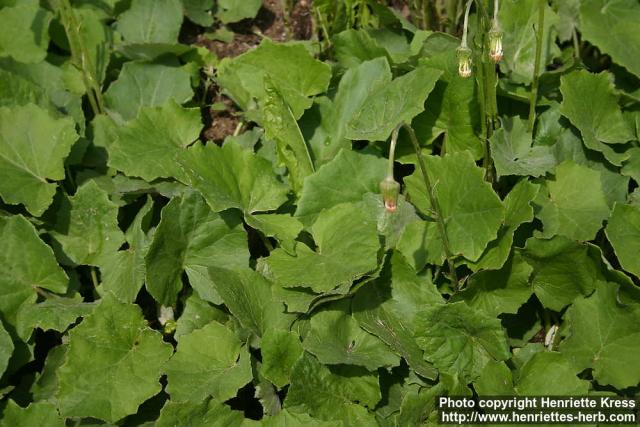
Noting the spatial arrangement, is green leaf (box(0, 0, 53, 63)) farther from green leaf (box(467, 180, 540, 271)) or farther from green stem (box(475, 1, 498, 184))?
green leaf (box(467, 180, 540, 271))

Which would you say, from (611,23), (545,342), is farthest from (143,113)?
(611,23)

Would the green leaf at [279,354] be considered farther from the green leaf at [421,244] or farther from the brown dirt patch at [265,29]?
the brown dirt patch at [265,29]

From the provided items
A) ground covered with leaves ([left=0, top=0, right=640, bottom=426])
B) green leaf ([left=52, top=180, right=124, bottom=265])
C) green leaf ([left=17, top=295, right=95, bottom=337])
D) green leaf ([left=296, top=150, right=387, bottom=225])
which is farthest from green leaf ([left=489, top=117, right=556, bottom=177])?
green leaf ([left=17, top=295, right=95, bottom=337])

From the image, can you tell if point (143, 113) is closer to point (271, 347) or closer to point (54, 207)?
point (54, 207)

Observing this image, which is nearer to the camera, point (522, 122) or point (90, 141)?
point (522, 122)

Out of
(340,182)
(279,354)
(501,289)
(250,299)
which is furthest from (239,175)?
(501,289)

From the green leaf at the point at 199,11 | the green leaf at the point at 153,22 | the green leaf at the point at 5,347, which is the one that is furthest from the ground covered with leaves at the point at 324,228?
the green leaf at the point at 199,11
